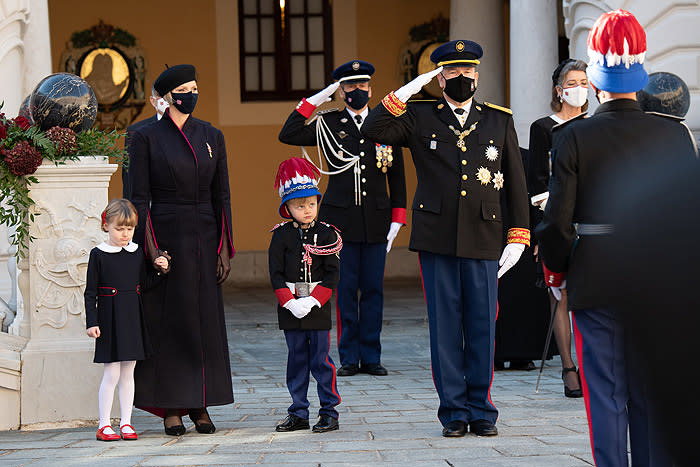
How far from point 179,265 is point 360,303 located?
2471 mm

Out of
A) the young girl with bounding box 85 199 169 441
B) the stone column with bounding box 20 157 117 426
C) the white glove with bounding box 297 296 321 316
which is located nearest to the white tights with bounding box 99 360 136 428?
the young girl with bounding box 85 199 169 441

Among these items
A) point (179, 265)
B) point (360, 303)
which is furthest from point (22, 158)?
point (360, 303)

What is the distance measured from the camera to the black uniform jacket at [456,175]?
16.7 feet

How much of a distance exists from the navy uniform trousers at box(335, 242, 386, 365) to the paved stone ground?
211 millimetres

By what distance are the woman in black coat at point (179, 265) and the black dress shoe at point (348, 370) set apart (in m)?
2.06

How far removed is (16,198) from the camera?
583 cm

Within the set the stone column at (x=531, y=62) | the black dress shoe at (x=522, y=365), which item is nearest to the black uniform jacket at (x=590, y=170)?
the black dress shoe at (x=522, y=365)

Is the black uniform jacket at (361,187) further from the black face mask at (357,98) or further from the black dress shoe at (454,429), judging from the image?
the black dress shoe at (454,429)

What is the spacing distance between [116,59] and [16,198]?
10.2 metres

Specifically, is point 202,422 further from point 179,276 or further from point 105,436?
point 179,276

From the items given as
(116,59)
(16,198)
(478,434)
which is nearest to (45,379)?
(16,198)

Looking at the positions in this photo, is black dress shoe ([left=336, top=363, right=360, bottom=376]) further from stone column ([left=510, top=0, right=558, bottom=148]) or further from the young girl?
stone column ([left=510, top=0, right=558, bottom=148])

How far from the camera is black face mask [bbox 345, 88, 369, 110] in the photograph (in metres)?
7.52

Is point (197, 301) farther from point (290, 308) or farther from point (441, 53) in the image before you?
point (441, 53)
